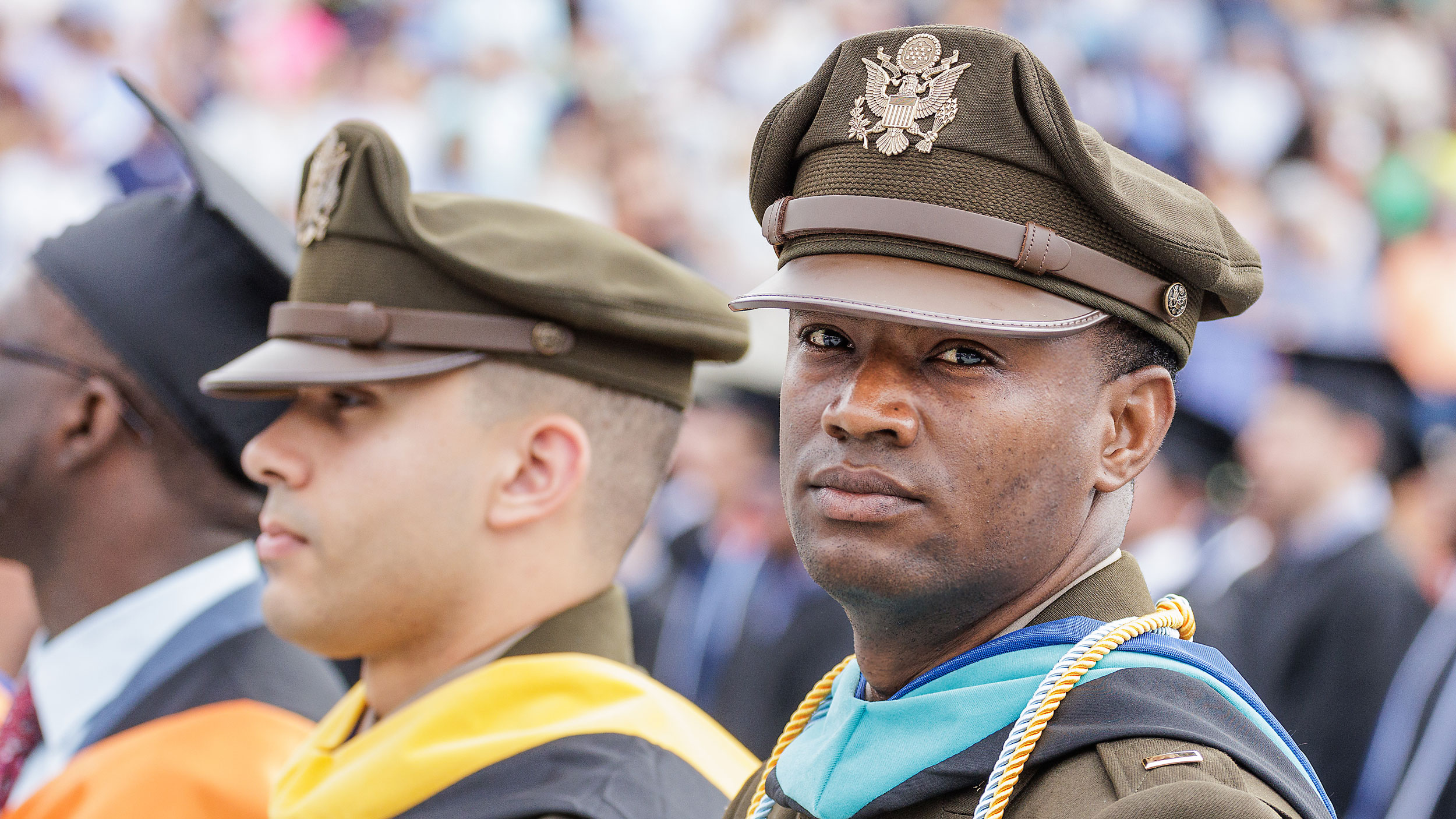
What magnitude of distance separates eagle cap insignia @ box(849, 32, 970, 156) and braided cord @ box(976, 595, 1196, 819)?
1.98 feet

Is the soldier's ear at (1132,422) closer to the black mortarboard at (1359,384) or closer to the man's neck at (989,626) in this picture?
the man's neck at (989,626)

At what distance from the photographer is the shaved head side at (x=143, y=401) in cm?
313

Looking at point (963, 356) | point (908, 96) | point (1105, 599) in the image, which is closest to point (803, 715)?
point (1105, 599)

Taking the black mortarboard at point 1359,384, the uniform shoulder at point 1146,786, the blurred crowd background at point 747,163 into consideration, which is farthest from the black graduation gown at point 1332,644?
the uniform shoulder at point 1146,786

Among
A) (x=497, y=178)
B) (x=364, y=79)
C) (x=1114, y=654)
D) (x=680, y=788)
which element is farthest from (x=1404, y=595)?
(x=364, y=79)

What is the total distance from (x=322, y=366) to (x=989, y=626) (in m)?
1.29

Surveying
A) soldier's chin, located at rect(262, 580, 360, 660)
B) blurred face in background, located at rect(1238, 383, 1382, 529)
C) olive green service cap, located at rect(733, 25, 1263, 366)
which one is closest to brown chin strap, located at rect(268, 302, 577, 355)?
soldier's chin, located at rect(262, 580, 360, 660)

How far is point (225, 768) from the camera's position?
271 cm

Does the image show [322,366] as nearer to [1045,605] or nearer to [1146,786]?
[1045,605]

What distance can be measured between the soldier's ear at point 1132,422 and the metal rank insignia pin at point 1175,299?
2.8 inches

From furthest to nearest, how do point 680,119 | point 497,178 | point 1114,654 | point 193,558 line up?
1. point 680,119
2. point 497,178
3. point 193,558
4. point 1114,654

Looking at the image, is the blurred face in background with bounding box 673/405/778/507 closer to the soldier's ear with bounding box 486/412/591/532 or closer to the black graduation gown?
the black graduation gown

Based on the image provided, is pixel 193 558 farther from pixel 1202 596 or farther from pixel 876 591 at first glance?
pixel 1202 596

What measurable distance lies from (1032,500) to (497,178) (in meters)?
9.71
